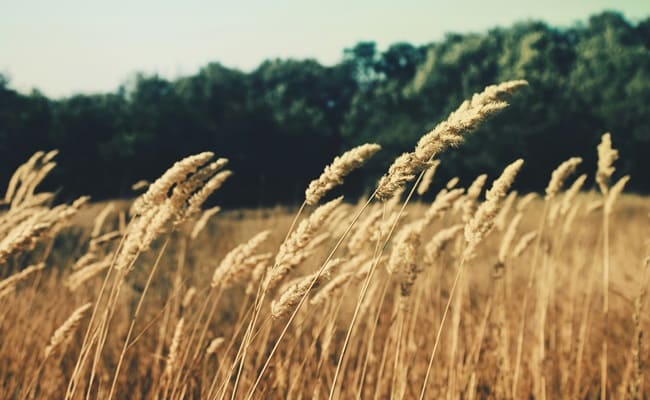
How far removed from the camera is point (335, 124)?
89.0ft

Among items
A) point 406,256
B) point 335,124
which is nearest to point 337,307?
point 406,256

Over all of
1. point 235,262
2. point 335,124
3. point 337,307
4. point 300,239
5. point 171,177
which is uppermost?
point 335,124

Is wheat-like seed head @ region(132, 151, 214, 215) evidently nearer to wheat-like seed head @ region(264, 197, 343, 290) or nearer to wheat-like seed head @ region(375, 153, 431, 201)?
wheat-like seed head @ region(264, 197, 343, 290)

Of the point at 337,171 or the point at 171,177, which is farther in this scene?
the point at 171,177

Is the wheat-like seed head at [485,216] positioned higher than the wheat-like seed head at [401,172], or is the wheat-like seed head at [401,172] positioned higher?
the wheat-like seed head at [401,172]

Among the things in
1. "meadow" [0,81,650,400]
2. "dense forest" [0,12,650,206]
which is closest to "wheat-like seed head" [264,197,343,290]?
"meadow" [0,81,650,400]

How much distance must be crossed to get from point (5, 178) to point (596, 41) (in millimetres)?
26123

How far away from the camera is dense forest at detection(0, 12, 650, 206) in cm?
1666

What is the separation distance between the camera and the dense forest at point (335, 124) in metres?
16.7

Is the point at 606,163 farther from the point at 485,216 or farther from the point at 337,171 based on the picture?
the point at 337,171

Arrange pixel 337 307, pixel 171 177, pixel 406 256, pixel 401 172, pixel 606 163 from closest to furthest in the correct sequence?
pixel 401 172 → pixel 171 177 → pixel 406 256 → pixel 337 307 → pixel 606 163

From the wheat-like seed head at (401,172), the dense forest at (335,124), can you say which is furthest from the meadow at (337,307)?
the dense forest at (335,124)

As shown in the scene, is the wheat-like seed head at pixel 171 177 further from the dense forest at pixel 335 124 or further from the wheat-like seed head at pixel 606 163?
the dense forest at pixel 335 124

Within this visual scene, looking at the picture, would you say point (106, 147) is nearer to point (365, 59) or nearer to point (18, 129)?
point (18, 129)
